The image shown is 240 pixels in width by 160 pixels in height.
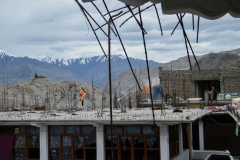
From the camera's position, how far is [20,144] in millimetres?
14469

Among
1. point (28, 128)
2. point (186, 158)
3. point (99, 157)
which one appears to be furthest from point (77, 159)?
point (186, 158)

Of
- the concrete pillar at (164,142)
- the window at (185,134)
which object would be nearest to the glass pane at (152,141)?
the concrete pillar at (164,142)

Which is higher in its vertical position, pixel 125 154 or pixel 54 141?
pixel 54 141

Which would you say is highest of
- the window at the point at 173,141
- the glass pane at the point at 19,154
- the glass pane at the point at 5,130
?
the glass pane at the point at 5,130

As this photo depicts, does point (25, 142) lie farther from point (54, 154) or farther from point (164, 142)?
point (164, 142)

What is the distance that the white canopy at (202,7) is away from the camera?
90.9 inches

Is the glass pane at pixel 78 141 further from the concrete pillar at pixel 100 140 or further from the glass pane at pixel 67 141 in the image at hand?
the concrete pillar at pixel 100 140

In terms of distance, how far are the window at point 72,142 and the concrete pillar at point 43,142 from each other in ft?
0.54

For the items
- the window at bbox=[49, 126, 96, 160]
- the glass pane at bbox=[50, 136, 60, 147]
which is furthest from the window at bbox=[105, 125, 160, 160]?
the glass pane at bbox=[50, 136, 60, 147]

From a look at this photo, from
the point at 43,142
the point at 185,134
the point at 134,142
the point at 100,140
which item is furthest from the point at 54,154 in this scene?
the point at 185,134

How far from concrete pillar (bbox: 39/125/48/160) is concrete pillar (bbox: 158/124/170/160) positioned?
3.88 m

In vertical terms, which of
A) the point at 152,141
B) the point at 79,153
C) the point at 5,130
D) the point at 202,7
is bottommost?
the point at 79,153

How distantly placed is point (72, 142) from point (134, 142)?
213 cm

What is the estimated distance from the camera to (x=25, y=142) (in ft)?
46.9
